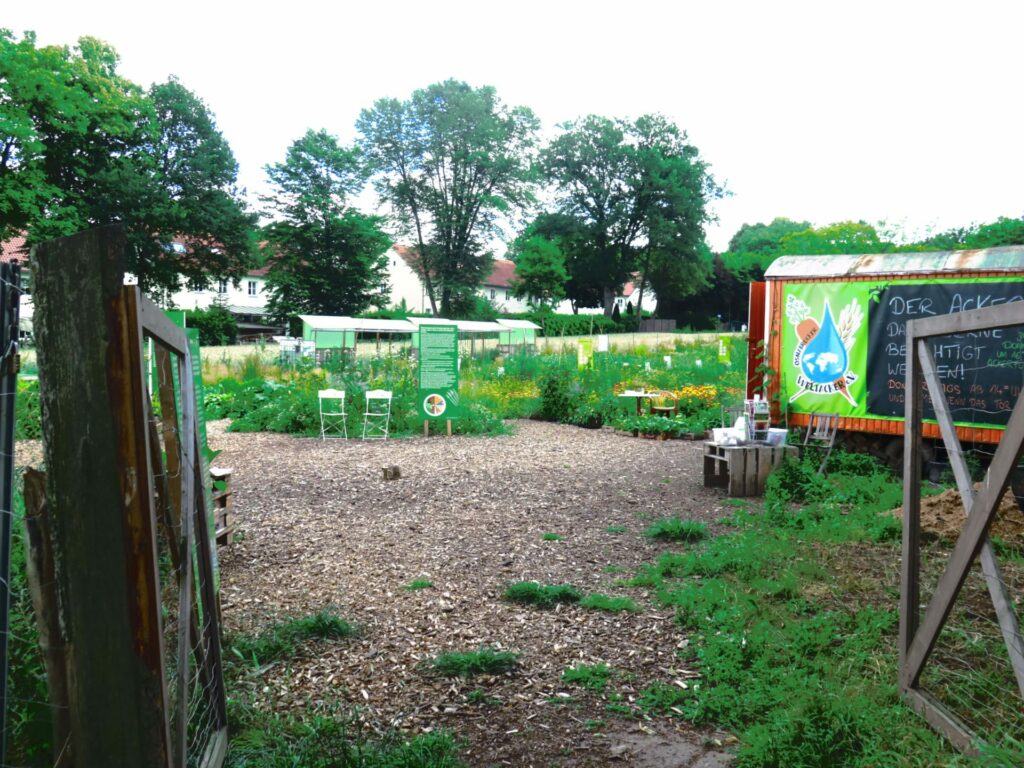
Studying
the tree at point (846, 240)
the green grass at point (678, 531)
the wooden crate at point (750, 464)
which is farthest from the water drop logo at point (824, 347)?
the tree at point (846, 240)

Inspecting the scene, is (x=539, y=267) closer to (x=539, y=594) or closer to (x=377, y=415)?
(x=377, y=415)

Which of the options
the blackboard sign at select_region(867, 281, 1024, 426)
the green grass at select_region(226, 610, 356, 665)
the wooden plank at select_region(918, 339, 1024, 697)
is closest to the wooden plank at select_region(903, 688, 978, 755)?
the wooden plank at select_region(918, 339, 1024, 697)

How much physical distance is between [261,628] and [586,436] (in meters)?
9.55

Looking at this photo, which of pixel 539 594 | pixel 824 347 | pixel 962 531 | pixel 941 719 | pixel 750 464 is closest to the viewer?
pixel 962 531

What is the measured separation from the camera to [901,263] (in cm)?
954

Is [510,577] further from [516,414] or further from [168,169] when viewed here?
[168,169]

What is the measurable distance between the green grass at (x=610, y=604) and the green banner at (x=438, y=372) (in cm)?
839

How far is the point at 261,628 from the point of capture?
464cm

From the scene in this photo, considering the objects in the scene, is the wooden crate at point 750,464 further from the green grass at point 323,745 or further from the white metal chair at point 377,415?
the white metal chair at point 377,415

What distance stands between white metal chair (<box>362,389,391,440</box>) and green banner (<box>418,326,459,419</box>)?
26.1 inches

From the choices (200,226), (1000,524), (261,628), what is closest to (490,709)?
(261,628)

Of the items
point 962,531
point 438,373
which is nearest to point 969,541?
point 962,531

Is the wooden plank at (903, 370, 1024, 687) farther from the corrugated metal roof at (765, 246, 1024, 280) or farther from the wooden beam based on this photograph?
the corrugated metal roof at (765, 246, 1024, 280)

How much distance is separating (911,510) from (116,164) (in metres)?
41.0
